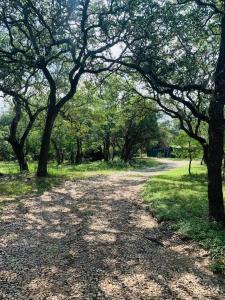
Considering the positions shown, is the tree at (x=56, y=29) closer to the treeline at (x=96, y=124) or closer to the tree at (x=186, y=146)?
the treeline at (x=96, y=124)

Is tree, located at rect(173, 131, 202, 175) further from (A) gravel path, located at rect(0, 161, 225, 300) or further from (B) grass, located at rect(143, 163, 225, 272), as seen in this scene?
(A) gravel path, located at rect(0, 161, 225, 300)

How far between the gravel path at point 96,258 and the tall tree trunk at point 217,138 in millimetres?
1518

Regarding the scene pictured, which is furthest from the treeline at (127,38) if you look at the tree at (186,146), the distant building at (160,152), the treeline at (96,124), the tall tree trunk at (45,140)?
the distant building at (160,152)

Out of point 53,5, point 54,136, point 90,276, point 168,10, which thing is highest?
point 53,5

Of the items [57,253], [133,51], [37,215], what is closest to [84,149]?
[133,51]

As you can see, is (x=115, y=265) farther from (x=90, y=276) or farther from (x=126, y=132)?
(x=126, y=132)

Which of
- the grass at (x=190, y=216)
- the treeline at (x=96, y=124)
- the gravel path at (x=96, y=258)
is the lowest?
the gravel path at (x=96, y=258)

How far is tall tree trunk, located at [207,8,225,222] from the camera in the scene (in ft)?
29.3

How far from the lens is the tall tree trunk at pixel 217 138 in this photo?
894cm

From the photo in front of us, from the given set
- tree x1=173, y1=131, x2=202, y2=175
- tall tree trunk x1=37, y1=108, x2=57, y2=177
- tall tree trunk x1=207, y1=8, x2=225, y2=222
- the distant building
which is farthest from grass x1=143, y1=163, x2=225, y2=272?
the distant building

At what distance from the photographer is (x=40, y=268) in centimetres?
614

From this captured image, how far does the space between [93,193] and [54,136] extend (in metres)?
32.2

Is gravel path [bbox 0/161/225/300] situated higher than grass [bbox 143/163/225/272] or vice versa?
grass [bbox 143/163/225/272]

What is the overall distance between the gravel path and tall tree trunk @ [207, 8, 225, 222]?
152cm
